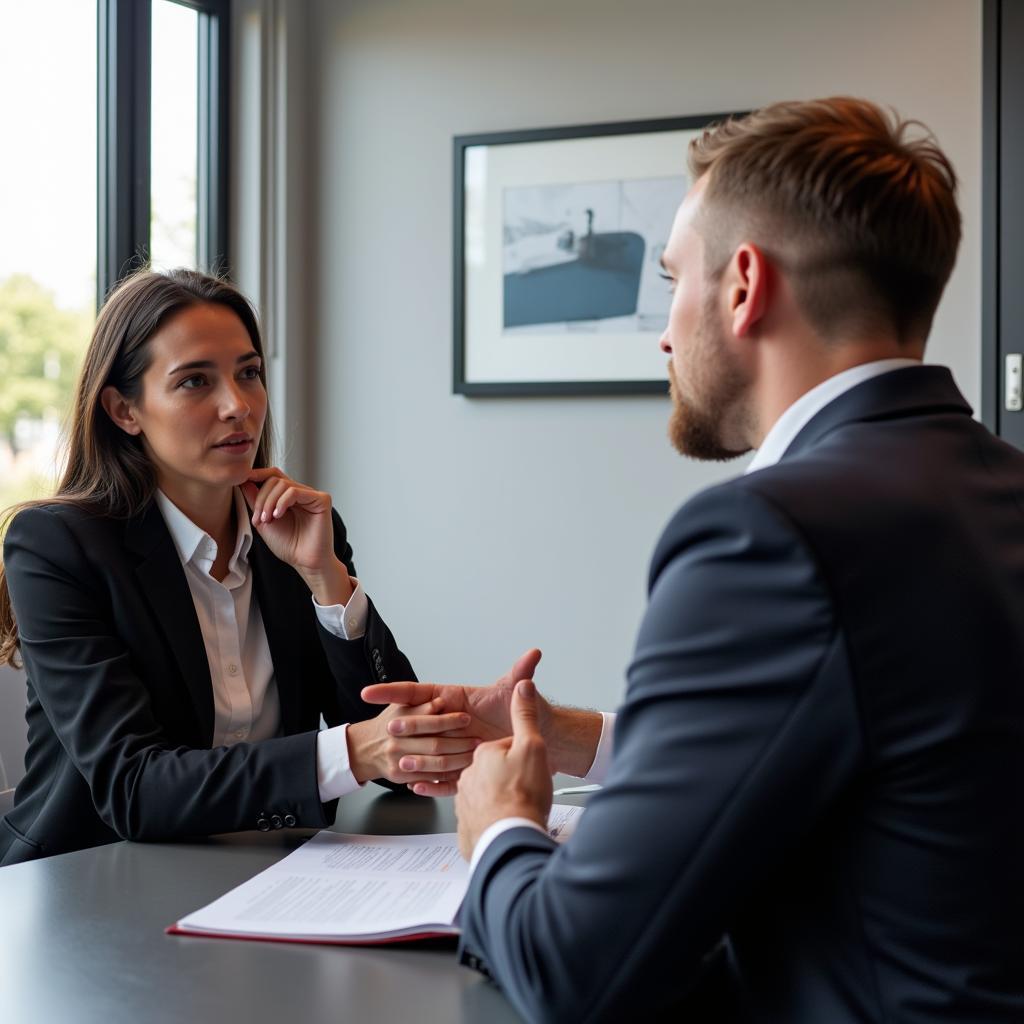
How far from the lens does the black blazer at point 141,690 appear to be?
1.57 m

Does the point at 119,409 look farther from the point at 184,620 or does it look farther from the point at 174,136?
the point at 174,136

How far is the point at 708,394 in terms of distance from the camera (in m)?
1.15

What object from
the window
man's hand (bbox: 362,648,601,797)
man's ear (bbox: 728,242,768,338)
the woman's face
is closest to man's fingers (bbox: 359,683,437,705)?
man's hand (bbox: 362,648,601,797)

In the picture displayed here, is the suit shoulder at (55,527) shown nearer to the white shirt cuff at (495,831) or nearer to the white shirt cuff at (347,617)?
the white shirt cuff at (347,617)

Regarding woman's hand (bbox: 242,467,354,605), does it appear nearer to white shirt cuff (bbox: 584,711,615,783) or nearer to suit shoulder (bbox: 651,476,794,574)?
white shirt cuff (bbox: 584,711,615,783)

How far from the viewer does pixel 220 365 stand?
212 centimetres

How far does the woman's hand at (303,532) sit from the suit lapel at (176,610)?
20 cm

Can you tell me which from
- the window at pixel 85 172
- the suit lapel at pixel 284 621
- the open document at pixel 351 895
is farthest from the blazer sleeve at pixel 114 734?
the window at pixel 85 172

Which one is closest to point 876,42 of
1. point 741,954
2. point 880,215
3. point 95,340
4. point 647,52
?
point 647,52

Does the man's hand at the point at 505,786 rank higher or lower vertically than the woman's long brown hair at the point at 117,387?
lower

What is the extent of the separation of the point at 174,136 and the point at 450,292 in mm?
929

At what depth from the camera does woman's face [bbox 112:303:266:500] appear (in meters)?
2.08

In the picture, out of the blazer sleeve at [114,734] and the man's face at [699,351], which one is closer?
the man's face at [699,351]

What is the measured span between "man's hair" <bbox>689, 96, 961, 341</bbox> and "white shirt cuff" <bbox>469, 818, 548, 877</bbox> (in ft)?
1.61
